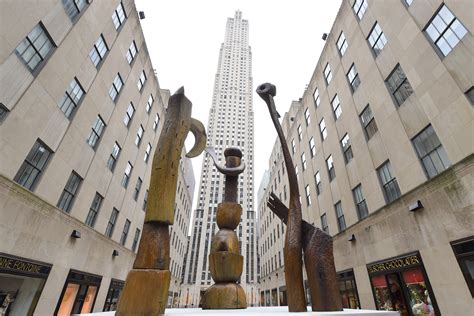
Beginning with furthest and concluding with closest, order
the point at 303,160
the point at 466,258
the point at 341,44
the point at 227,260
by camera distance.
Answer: the point at 303,160, the point at 341,44, the point at 466,258, the point at 227,260

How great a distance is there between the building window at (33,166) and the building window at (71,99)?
2.34 metres

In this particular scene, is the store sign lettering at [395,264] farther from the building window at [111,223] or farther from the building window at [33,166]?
the building window at [111,223]

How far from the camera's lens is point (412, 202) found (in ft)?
35.0

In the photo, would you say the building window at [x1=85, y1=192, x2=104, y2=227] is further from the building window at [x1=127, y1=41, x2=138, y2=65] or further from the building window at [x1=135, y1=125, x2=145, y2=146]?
the building window at [x1=127, y1=41, x2=138, y2=65]

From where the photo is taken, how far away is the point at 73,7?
1277cm

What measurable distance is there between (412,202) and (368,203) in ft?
11.8

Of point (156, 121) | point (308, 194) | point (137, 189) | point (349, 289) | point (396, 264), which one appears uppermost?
point (156, 121)

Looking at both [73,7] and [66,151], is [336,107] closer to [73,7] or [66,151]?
[73,7]

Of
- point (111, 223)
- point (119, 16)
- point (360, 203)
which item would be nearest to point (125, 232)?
point (111, 223)

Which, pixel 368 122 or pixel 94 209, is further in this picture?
pixel 94 209

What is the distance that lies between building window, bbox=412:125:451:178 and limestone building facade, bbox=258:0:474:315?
4 cm

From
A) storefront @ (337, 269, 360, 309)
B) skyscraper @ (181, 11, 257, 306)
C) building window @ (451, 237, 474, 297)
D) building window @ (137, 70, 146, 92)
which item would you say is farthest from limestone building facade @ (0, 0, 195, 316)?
skyscraper @ (181, 11, 257, 306)

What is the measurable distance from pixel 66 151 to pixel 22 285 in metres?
6.73

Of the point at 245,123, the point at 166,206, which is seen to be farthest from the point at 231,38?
the point at 166,206
